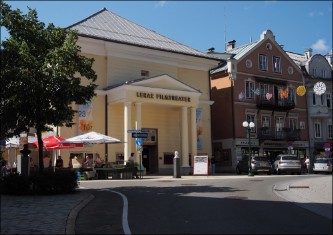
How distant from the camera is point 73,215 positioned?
11398 mm

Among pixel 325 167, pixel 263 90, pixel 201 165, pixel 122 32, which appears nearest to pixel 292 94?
pixel 263 90

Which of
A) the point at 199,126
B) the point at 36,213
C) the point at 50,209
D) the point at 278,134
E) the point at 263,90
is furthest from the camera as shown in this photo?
the point at 278,134

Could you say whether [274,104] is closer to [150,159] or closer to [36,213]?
[150,159]

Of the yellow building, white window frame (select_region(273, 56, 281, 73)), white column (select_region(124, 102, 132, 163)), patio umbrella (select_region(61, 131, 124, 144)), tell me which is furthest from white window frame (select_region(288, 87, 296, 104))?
patio umbrella (select_region(61, 131, 124, 144))

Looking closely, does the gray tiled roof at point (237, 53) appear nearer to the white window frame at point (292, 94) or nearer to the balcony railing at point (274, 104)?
the balcony railing at point (274, 104)

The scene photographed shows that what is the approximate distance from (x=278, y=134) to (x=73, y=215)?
1559 inches

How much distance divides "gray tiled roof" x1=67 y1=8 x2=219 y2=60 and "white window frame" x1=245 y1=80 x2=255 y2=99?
6796mm

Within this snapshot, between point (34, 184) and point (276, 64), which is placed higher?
point (276, 64)

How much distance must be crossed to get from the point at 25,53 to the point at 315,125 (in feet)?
139

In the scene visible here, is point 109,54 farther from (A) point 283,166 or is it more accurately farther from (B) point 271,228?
(B) point 271,228

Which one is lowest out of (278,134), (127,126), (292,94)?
(278,134)

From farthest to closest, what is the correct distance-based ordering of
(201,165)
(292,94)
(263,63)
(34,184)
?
1. (292,94)
2. (263,63)
3. (201,165)
4. (34,184)

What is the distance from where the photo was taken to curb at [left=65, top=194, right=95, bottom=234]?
382 inches

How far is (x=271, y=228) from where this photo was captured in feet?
28.2
